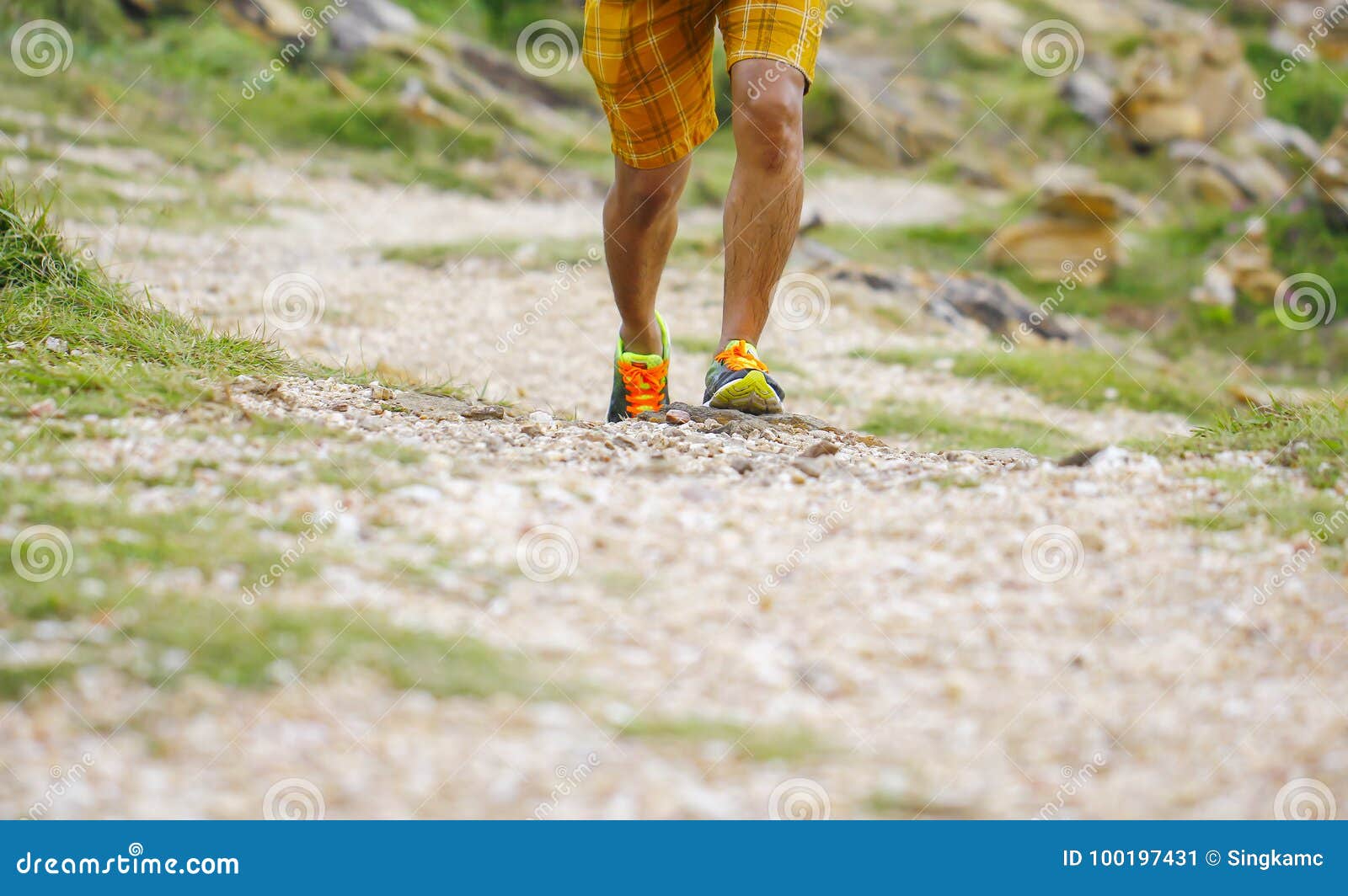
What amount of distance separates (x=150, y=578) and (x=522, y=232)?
726 centimetres

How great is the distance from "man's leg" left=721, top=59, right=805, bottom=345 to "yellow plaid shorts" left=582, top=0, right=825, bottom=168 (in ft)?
0.27

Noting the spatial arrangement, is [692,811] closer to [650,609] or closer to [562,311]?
[650,609]

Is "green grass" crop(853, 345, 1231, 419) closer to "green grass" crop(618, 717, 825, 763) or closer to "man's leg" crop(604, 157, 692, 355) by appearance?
"man's leg" crop(604, 157, 692, 355)

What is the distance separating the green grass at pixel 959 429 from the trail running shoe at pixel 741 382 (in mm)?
1489

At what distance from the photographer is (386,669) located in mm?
2059

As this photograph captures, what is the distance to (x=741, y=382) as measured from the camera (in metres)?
3.55

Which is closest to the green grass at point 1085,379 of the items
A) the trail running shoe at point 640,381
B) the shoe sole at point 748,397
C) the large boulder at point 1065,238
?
the large boulder at point 1065,238

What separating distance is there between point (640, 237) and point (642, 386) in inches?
19.4

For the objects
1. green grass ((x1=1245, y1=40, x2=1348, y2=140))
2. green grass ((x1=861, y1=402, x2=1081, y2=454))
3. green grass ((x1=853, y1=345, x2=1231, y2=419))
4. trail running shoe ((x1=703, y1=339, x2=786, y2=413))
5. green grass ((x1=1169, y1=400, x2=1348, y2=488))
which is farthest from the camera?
green grass ((x1=1245, y1=40, x2=1348, y2=140))

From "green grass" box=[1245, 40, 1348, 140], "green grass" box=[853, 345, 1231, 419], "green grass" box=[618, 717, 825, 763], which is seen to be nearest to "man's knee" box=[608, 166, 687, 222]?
"green grass" box=[618, 717, 825, 763]

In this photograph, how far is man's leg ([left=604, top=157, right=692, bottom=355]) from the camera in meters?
3.81

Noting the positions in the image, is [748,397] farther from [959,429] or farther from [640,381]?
[959,429]

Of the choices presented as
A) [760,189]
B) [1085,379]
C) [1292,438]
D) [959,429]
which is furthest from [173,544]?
[1085,379]
